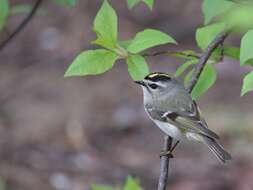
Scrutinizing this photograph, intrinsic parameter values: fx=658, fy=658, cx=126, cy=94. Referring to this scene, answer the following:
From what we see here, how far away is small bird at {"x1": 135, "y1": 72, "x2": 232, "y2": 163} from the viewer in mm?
4395

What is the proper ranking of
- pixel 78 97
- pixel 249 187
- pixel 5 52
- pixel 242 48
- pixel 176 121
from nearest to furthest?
pixel 242 48 → pixel 176 121 → pixel 249 187 → pixel 78 97 → pixel 5 52

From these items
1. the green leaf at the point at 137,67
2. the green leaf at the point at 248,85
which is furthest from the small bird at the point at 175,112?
the green leaf at the point at 248,85

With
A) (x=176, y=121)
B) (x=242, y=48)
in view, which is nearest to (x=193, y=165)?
(x=176, y=121)

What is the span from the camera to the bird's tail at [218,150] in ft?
13.9

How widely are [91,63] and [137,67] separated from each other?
0.83 feet

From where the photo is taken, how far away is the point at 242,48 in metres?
2.80

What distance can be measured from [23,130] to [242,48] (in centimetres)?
661

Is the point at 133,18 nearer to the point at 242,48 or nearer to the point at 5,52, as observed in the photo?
the point at 5,52

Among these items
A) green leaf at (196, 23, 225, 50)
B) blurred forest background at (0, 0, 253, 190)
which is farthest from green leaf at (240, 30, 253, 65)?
blurred forest background at (0, 0, 253, 190)

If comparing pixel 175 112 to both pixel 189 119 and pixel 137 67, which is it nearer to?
pixel 189 119

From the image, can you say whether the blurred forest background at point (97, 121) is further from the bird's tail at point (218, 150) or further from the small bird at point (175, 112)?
the bird's tail at point (218, 150)

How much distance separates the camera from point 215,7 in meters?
3.39

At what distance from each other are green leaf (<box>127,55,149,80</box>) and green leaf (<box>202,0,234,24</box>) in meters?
0.43

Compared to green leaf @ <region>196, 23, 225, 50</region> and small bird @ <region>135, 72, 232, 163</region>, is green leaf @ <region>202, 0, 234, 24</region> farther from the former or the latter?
small bird @ <region>135, 72, 232, 163</region>
